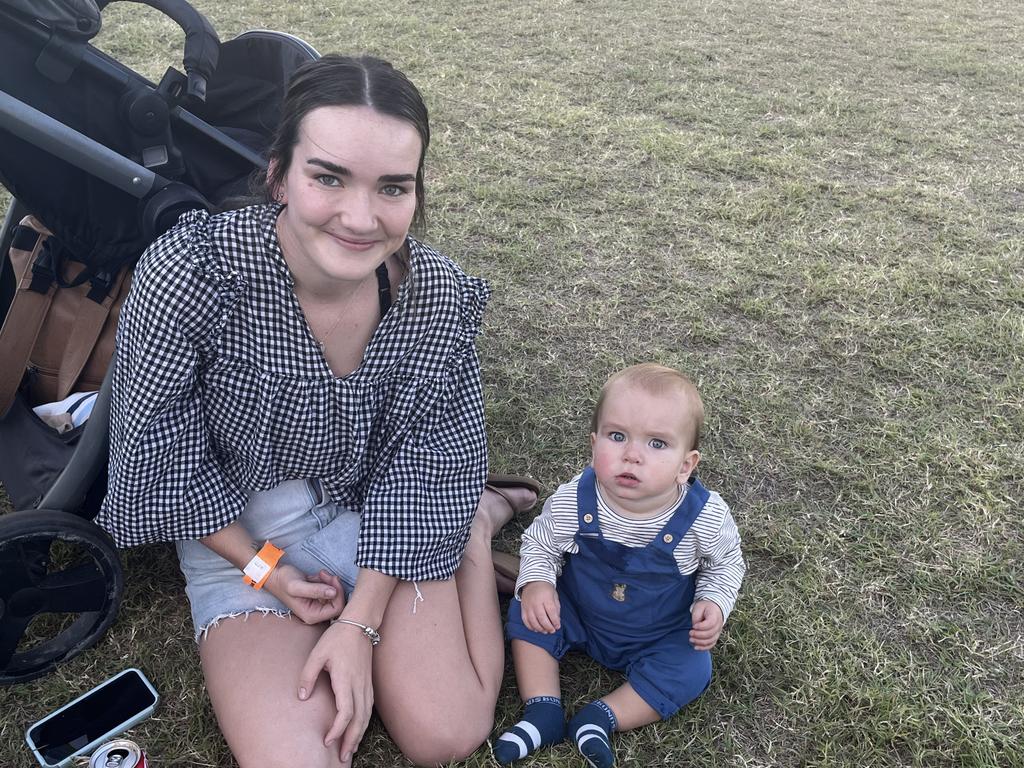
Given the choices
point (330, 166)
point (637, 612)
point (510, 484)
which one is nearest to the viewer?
point (330, 166)

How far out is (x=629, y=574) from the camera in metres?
2.12

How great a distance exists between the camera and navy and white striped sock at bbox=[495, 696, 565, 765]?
199 cm

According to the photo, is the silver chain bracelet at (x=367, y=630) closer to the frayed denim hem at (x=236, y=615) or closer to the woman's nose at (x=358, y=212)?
the frayed denim hem at (x=236, y=615)

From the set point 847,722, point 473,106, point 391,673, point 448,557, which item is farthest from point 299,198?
point 473,106

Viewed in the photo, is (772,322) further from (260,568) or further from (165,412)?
(165,412)

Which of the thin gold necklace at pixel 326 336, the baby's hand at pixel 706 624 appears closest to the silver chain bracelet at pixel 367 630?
the thin gold necklace at pixel 326 336

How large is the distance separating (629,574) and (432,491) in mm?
514

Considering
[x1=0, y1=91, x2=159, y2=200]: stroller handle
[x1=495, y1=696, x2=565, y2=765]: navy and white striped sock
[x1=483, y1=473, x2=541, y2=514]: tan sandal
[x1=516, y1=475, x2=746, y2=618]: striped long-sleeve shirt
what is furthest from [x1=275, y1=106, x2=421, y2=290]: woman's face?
[x1=495, y1=696, x2=565, y2=765]: navy and white striped sock

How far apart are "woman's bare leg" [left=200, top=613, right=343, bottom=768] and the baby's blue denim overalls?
52 cm

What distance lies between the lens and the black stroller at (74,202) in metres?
2.04

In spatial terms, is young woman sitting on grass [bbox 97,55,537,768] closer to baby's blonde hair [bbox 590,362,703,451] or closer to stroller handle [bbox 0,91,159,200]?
stroller handle [bbox 0,91,159,200]

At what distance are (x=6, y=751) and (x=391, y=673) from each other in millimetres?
884

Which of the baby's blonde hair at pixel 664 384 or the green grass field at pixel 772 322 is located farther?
the green grass field at pixel 772 322

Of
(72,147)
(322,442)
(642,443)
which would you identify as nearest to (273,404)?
(322,442)
